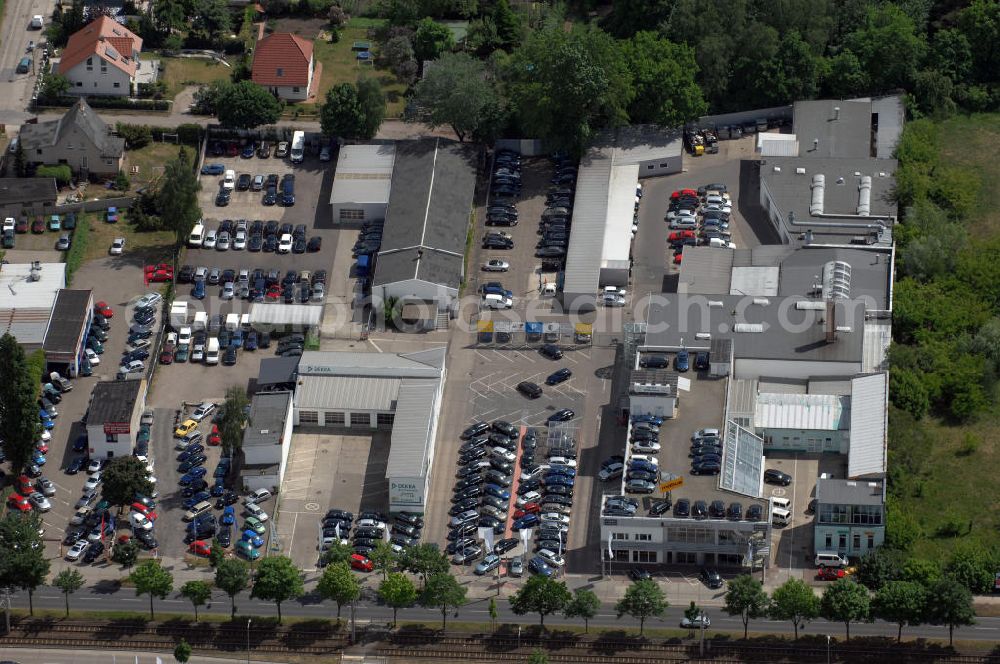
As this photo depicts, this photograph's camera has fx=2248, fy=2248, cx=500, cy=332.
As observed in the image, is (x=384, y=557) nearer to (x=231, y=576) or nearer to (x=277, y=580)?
(x=277, y=580)

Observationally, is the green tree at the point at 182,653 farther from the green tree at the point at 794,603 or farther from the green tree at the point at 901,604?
the green tree at the point at 901,604

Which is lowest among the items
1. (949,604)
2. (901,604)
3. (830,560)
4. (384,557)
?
(384,557)

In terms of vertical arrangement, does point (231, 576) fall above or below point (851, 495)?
below

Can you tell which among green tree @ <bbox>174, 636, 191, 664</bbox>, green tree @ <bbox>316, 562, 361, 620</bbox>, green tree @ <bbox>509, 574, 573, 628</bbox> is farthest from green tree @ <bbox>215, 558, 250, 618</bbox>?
green tree @ <bbox>509, 574, 573, 628</bbox>

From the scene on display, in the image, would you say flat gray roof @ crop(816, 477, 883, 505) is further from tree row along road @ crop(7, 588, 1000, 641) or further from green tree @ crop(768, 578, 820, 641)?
tree row along road @ crop(7, 588, 1000, 641)

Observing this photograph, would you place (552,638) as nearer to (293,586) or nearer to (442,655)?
(442,655)

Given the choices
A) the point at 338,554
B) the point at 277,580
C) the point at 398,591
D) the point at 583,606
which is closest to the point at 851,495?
the point at 583,606

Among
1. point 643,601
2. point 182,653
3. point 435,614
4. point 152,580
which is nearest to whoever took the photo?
point 182,653
